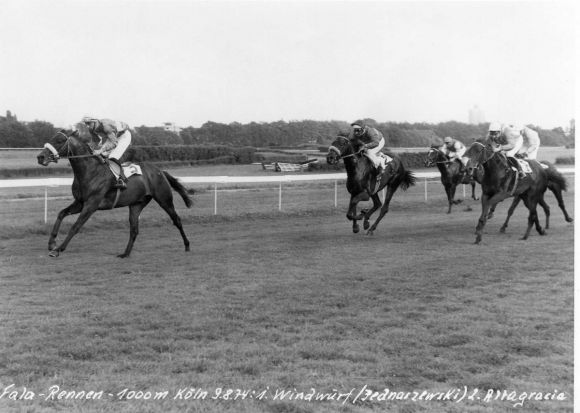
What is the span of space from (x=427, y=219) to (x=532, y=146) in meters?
3.34

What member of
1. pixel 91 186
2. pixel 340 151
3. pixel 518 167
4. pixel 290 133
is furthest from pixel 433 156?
pixel 91 186

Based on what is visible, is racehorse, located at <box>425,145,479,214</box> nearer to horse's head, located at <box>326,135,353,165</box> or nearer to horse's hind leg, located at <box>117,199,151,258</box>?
horse's head, located at <box>326,135,353,165</box>

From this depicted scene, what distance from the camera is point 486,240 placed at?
31.8 ft

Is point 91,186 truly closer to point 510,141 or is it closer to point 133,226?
point 133,226

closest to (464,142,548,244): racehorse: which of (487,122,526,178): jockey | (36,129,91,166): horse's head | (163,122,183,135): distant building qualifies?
(487,122,526,178): jockey

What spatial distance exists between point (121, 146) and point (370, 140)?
3.87 meters

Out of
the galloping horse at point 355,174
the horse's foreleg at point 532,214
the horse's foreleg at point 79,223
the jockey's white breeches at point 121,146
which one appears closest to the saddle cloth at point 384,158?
the galloping horse at point 355,174

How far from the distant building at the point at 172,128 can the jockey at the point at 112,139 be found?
12.2 feet

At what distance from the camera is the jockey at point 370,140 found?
31.3ft

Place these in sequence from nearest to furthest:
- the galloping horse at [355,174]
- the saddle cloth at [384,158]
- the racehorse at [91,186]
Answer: the racehorse at [91,186]
the galloping horse at [355,174]
the saddle cloth at [384,158]

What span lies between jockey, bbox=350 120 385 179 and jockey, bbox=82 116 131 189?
3.42 meters

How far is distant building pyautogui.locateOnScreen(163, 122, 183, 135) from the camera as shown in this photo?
1207 cm

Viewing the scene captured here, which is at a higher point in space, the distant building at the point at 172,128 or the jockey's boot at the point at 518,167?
the distant building at the point at 172,128

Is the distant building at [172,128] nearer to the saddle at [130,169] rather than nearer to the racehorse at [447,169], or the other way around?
the saddle at [130,169]
